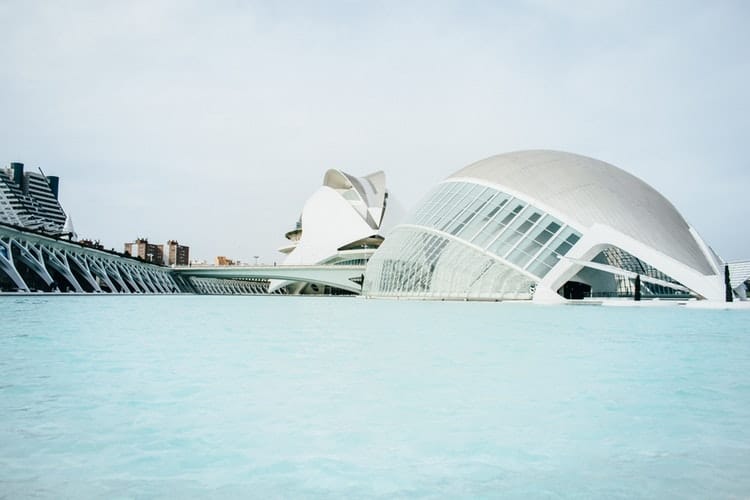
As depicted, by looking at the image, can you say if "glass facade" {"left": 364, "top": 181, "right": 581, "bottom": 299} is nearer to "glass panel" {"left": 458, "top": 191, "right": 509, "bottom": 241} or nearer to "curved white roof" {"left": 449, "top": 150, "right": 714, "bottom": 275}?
"glass panel" {"left": 458, "top": 191, "right": 509, "bottom": 241}

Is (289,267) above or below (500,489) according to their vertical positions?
above

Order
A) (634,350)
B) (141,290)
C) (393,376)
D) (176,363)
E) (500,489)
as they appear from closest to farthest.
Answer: (500,489)
(393,376)
(176,363)
(634,350)
(141,290)

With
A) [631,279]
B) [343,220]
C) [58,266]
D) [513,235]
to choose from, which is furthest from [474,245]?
[343,220]

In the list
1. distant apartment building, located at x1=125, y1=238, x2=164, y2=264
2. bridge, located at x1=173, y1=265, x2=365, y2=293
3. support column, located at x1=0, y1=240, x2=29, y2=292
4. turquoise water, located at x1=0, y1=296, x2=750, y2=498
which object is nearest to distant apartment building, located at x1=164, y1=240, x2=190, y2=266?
distant apartment building, located at x1=125, y1=238, x2=164, y2=264

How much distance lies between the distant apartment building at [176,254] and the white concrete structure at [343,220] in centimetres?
10752

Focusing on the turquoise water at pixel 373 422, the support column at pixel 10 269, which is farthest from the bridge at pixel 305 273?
the turquoise water at pixel 373 422

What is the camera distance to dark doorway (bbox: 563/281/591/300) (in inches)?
1454

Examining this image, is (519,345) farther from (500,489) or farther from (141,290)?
(141,290)

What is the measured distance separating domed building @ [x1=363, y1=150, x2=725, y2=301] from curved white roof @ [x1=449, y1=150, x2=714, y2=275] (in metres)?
0.07

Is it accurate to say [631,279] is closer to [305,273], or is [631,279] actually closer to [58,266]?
[58,266]

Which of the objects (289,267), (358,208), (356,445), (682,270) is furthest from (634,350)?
(358,208)

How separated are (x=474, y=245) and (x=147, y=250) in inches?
6292

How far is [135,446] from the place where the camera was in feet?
13.5

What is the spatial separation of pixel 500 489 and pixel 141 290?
62.4 metres
